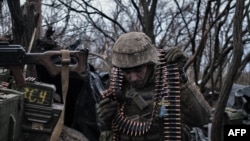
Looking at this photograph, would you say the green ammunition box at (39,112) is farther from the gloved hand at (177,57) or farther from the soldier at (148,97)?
the gloved hand at (177,57)

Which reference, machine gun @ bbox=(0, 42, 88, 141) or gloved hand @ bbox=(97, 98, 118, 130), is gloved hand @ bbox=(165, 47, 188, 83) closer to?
gloved hand @ bbox=(97, 98, 118, 130)

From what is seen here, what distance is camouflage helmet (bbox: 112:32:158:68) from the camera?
364 centimetres

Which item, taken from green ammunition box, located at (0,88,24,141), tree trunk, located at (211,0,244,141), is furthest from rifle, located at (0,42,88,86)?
tree trunk, located at (211,0,244,141)

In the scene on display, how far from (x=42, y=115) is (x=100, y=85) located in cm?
165

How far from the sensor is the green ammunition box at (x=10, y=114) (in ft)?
9.16

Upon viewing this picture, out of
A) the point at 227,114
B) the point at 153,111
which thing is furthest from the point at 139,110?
the point at 227,114

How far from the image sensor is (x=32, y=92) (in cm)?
364

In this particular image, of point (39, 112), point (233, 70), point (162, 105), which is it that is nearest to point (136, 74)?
point (162, 105)

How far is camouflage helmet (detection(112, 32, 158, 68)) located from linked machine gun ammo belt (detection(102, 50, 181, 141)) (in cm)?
11

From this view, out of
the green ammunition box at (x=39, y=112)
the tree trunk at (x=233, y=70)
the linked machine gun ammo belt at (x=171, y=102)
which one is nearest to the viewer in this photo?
the green ammunition box at (x=39, y=112)

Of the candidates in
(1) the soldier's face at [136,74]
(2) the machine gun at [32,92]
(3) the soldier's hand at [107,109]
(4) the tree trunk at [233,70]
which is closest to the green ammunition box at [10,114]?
(2) the machine gun at [32,92]

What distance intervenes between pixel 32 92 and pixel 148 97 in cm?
95

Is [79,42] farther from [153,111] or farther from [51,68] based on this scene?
[51,68]

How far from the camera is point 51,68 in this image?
2859mm
